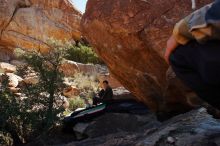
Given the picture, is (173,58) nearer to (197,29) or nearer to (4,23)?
(197,29)

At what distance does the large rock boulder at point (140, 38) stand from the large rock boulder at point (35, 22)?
2548 cm

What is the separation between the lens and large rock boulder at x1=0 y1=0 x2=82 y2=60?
3344 centimetres

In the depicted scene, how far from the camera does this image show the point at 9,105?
9.38 metres

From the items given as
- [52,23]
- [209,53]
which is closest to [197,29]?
[209,53]

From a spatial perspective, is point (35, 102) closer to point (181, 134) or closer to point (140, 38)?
point (140, 38)

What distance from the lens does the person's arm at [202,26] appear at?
215 cm

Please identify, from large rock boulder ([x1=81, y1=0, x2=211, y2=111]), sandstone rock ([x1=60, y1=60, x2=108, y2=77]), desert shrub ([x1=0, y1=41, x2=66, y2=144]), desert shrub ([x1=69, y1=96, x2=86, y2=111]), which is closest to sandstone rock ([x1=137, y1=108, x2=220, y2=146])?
large rock boulder ([x1=81, y1=0, x2=211, y2=111])

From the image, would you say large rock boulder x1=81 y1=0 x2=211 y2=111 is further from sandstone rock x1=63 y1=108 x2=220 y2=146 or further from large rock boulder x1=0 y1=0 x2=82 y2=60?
large rock boulder x1=0 y1=0 x2=82 y2=60

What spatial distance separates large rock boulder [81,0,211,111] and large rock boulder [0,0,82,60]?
2548 centimetres

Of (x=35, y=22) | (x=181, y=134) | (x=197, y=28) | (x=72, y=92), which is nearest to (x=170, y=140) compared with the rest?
(x=181, y=134)

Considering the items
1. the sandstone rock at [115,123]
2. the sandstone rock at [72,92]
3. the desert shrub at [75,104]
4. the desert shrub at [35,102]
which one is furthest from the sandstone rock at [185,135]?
the sandstone rock at [72,92]

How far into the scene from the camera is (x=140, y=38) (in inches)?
269

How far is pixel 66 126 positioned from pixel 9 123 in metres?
1.25

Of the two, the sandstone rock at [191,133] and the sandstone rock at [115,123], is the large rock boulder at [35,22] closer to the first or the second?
the sandstone rock at [115,123]
